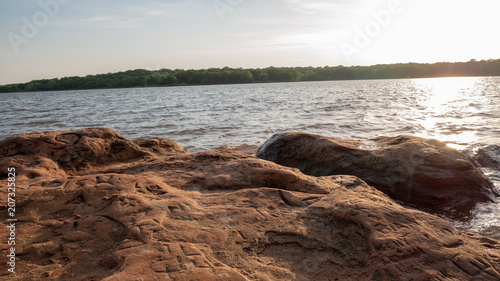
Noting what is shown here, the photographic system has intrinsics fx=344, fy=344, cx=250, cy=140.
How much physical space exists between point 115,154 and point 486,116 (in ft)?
40.5

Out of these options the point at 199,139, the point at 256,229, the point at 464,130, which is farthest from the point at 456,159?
the point at 199,139

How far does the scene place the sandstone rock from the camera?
4.43m

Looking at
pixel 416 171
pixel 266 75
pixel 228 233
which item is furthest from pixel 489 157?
pixel 266 75

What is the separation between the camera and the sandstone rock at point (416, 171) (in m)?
4.43

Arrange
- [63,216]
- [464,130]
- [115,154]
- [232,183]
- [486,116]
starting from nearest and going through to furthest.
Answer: [63,216]
[232,183]
[115,154]
[464,130]
[486,116]

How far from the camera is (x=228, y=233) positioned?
7.43 ft

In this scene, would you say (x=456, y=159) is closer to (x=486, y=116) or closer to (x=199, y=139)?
(x=199, y=139)

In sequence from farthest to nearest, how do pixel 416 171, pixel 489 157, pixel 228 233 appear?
pixel 489 157 → pixel 416 171 → pixel 228 233

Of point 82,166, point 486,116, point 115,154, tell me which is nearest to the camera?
point 82,166

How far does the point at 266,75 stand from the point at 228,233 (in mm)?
81323

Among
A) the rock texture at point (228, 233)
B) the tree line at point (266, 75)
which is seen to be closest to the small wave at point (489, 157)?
the rock texture at point (228, 233)

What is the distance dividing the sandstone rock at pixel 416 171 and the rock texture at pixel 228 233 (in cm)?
157

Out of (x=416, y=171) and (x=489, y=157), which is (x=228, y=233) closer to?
(x=416, y=171)

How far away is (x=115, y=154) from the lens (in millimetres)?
4758
